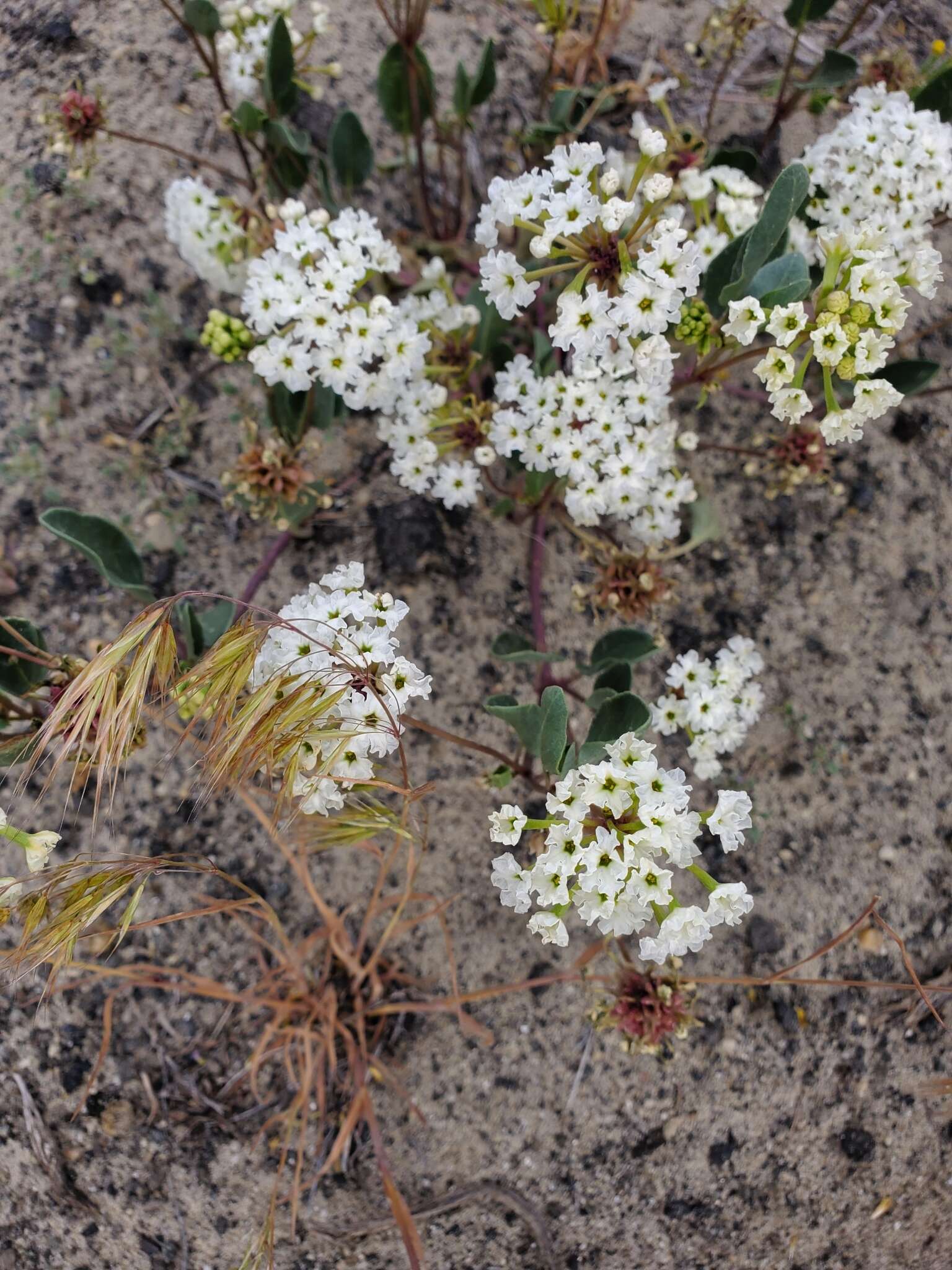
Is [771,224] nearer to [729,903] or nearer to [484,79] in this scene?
[484,79]

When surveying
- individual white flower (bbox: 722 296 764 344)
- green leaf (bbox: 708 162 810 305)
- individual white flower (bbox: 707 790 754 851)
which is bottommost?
individual white flower (bbox: 707 790 754 851)

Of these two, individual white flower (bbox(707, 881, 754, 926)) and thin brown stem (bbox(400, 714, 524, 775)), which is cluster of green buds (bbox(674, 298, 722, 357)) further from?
individual white flower (bbox(707, 881, 754, 926))

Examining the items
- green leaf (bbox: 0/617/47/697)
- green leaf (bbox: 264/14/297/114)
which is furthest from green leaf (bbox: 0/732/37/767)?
green leaf (bbox: 264/14/297/114)

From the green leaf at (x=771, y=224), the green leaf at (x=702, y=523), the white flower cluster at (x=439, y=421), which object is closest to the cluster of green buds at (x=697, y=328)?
the green leaf at (x=771, y=224)

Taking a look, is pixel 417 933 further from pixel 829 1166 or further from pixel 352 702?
pixel 829 1166

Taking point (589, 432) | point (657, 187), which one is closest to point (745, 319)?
point (657, 187)

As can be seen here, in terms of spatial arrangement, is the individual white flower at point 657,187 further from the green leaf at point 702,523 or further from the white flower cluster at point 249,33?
the white flower cluster at point 249,33
